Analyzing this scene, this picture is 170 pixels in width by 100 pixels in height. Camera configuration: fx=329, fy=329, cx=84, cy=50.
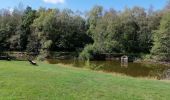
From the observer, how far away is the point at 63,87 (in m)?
14.1

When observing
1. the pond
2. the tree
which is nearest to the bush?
the tree

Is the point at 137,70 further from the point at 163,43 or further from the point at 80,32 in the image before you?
the point at 80,32

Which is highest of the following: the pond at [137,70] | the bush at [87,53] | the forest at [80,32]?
the forest at [80,32]

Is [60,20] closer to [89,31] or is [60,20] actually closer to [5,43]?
[89,31]

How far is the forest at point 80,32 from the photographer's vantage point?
7025 centimetres

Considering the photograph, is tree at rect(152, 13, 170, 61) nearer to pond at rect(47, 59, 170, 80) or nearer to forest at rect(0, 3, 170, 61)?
forest at rect(0, 3, 170, 61)

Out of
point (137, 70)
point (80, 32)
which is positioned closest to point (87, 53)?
point (80, 32)

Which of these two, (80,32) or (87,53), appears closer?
(87,53)

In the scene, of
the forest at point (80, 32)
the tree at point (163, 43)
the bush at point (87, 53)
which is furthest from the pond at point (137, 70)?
the forest at point (80, 32)

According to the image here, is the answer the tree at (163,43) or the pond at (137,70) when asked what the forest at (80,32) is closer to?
the tree at (163,43)

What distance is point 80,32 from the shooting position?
7594 centimetres

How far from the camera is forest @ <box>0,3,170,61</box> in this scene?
230 ft

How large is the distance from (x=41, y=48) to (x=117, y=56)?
53.3ft

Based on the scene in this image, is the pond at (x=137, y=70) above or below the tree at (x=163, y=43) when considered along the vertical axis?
below
